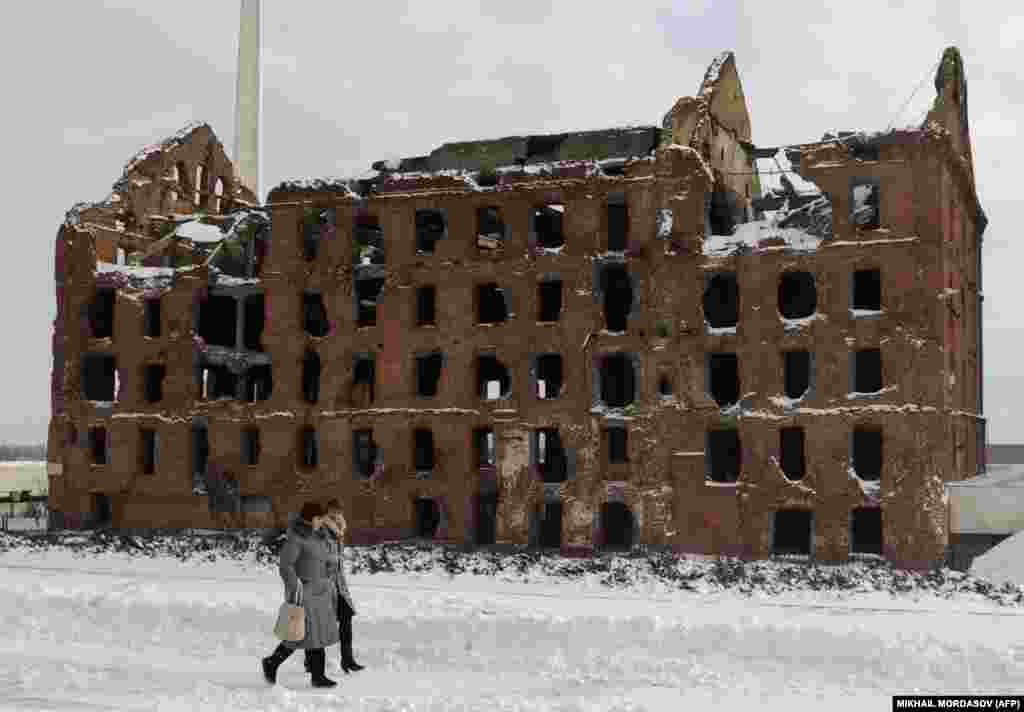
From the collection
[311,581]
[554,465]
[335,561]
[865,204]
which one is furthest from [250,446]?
[311,581]

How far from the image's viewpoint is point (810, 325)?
3198 cm

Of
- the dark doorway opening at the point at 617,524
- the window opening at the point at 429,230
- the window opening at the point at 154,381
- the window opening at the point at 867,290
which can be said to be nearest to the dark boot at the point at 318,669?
the window opening at the point at 867,290

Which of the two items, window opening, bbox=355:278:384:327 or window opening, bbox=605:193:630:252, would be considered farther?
window opening, bbox=355:278:384:327

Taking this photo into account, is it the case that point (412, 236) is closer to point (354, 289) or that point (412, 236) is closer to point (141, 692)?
point (354, 289)

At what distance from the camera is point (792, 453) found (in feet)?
114

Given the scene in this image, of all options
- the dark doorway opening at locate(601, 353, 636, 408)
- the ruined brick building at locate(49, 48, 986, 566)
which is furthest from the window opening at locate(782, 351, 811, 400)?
the dark doorway opening at locate(601, 353, 636, 408)

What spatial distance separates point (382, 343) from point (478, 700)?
2460 cm

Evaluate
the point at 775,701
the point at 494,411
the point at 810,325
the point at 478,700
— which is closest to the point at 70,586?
the point at 478,700

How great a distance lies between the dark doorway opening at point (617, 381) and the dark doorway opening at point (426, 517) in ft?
21.0

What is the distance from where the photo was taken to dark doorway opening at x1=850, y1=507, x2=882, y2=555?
32.4m

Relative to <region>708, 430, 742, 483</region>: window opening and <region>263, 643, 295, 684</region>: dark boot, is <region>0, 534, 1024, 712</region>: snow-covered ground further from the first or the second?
<region>708, 430, 742, 483</region>: window opening

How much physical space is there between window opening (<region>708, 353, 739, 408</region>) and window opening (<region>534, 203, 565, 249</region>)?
6.00m

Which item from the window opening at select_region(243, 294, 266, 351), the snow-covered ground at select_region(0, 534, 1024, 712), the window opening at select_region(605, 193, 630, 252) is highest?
the window opening at select_region(605, 193, 630, 252)

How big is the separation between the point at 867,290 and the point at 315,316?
17.6 metres
